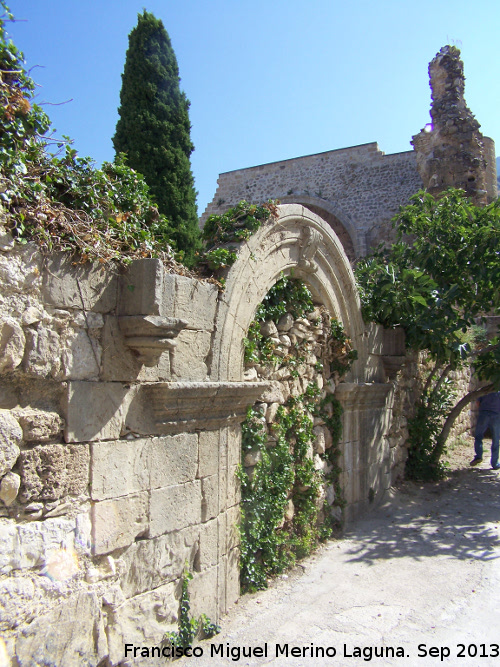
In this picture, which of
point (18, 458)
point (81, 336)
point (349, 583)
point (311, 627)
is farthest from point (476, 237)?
point (18, 458)

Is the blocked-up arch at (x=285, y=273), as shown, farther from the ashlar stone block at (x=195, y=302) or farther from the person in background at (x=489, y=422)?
the person in background at (x=489, y=422)

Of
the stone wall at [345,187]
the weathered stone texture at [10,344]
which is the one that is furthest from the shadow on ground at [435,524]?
the stone wall at [345,187]

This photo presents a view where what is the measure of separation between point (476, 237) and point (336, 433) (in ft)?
9.96

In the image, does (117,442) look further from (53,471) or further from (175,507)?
(175,507)

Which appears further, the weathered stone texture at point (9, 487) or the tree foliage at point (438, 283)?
the tree foliage at point (438, 283)

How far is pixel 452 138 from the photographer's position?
10938 millimetres

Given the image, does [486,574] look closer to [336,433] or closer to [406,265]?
[336,433]

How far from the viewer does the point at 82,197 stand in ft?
9.77

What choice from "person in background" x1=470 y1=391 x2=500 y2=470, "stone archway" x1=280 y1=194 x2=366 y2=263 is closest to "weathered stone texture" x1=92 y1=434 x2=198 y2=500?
"person in background" x1=470 y1=391 x2=500 y2=470

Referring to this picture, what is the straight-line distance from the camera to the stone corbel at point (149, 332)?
9.61 feet

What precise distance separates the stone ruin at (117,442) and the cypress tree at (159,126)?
13.6 ft

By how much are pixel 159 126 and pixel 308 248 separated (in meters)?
4.67

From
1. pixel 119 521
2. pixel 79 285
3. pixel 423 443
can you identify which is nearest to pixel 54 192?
pixel 79 285

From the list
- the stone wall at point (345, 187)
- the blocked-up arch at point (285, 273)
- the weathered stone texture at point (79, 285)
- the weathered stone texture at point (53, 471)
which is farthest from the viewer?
the stone wall at point (345, 187)
